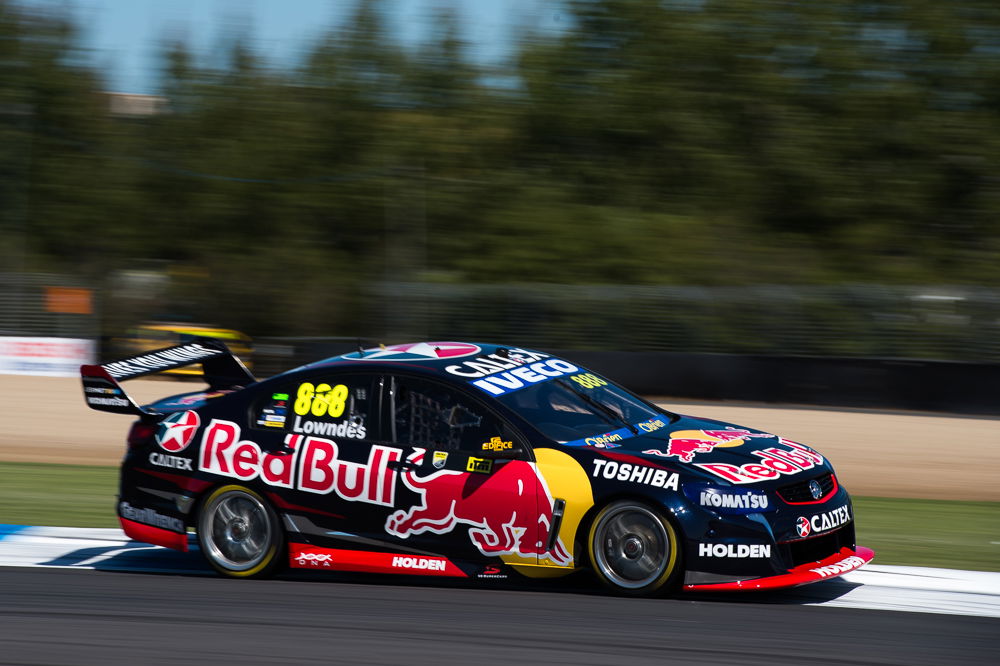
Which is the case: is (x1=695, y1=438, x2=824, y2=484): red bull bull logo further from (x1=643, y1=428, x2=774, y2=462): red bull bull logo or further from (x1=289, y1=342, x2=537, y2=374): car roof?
(x1=289, y1=342, x2=537, y2=374): car roof

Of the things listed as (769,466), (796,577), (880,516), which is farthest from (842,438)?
(796,577)

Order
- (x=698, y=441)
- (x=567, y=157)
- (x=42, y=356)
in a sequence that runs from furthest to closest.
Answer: (x=567, y=157) < (x=42, y=356) < (x=698, y=441)

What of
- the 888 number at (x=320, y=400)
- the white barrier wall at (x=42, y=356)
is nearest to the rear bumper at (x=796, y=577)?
the 888 number at (x=320, y=400)

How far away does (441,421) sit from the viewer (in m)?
6.81

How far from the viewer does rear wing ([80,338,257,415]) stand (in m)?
7.37

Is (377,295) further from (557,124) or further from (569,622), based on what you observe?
(569,622)

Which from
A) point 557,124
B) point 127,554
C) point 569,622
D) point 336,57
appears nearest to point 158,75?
point 336,57

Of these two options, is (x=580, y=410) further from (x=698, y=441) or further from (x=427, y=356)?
(x=427, y=356)

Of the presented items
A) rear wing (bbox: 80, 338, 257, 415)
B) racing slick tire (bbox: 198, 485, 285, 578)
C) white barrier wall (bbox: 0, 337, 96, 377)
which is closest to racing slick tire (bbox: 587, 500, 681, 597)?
racing slick tire (bbox: 198, 485, 285, 578)

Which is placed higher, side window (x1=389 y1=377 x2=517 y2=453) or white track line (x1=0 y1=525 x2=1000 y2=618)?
side window (x1=389 y1=377 x2=517 y2=453)

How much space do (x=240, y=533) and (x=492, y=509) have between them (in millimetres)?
1638

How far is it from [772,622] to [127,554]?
4312 millimetres

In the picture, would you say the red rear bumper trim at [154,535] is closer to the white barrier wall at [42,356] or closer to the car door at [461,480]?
the car door at [461,480]

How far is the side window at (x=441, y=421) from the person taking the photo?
6.66m
